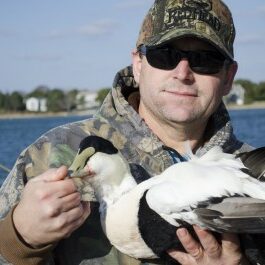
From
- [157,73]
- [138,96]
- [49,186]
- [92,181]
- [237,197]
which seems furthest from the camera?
[138,96]

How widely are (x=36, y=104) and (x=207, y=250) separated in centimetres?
9572

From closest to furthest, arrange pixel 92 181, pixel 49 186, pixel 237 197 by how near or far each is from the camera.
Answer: pixel 49 186, pixel 237 197, pixel 92 181

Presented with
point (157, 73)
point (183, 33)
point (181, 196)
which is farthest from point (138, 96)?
point (181, 196)

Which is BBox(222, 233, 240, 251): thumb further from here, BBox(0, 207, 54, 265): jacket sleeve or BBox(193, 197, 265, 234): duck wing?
BBox(0, 207, 54, 265): jacket sleeve

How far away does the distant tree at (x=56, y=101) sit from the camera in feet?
307

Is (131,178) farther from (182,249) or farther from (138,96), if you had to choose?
(138,96)

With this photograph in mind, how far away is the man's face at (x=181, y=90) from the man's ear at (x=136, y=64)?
0.27ft

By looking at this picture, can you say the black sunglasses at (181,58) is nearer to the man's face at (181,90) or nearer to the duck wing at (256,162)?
the man's face at (181,90)

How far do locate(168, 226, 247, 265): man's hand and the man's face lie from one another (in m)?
1.02

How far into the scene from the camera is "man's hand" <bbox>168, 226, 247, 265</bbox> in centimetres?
350

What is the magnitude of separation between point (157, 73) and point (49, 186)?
1414 mm

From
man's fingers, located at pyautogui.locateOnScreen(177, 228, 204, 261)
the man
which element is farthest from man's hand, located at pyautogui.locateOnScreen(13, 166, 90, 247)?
man's fingers, located at pyautogui.locateOnScreen(177, 228, 204, 261)

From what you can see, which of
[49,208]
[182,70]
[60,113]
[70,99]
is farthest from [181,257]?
[70,99]

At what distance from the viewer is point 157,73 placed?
4.24 metres
